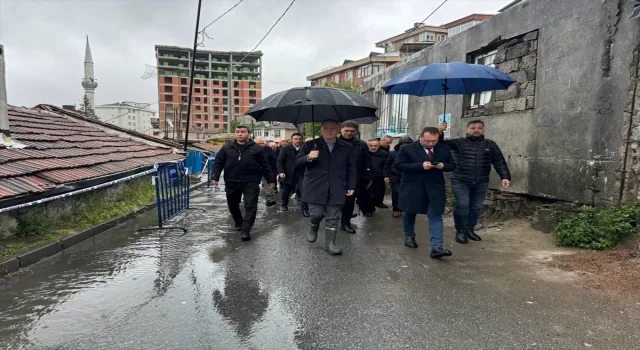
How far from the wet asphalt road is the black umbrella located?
1985 millimetres

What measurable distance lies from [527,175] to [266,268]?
497 centimetres

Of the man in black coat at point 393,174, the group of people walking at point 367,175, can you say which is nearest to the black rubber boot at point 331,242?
the group of people walking at point 367,175

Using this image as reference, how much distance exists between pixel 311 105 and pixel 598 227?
167 inches

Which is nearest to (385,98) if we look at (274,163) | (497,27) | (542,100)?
(274,163)

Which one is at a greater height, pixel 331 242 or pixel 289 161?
pixel 289 161

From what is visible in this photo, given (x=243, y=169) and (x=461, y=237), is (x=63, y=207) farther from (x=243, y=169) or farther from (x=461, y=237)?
(x=461, y=237)

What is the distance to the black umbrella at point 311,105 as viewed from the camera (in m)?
4.98

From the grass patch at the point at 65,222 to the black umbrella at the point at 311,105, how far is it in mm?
3367

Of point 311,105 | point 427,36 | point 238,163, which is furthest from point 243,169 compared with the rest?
point 427,36

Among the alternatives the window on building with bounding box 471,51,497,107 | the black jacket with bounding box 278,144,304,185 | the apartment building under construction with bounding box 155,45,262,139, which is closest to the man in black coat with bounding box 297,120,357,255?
the black jacket with bounding box 278,144,304,185

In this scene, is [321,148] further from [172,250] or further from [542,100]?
[542,100]

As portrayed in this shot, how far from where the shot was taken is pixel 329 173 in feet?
16.6

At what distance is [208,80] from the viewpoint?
349 feet

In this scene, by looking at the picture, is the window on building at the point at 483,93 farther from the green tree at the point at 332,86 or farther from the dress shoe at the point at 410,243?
the green tree at the point at 332,86
